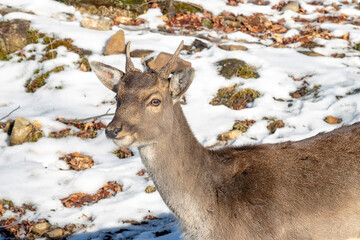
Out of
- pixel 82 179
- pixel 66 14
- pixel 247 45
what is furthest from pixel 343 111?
pixel 66 14

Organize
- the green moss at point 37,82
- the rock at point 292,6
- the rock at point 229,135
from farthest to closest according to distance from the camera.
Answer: the rock at point 292,6 < the green moss at point 37,82 < the rock at point 229,135

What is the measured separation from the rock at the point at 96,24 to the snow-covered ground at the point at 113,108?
268mm

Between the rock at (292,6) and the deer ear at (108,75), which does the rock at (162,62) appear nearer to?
the deer ear at (108,75)

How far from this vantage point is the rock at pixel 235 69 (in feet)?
36.7

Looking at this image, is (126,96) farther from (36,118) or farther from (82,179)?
(36,118)

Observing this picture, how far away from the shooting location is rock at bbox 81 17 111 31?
1363 centimetres

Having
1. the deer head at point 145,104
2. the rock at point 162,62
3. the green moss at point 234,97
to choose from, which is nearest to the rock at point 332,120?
the green moss at point 234,97

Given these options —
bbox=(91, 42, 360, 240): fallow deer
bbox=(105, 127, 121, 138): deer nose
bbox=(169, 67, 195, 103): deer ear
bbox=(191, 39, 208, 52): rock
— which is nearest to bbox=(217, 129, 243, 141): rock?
bbox=(91, 42, 360, 240): fallow deer

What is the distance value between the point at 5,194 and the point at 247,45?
26.8 feet

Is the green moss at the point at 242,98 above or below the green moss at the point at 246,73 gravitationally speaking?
below

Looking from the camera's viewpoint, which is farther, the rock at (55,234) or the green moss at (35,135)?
the green moss at (35,135)

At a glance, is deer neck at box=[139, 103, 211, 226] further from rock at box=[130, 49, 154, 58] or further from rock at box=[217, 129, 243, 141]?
rock at box=[130, 49, 154, 58]

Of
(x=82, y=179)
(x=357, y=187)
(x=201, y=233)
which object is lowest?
(x=82, y=179)

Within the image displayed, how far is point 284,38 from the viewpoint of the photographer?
1390 centimetres
